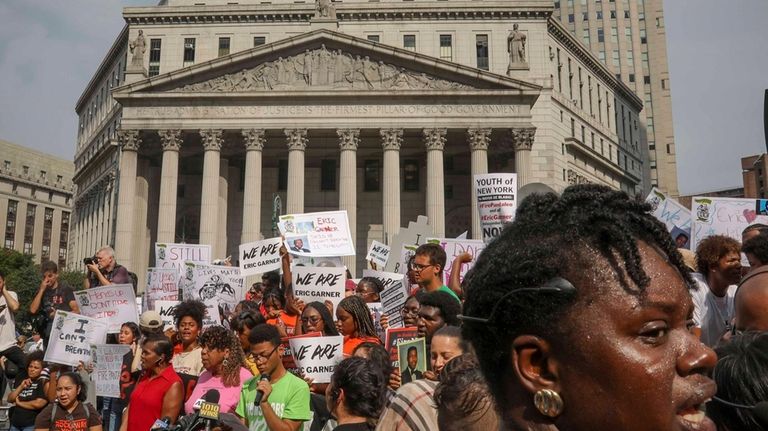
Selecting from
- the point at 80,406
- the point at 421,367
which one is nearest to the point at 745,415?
the point at 421,367

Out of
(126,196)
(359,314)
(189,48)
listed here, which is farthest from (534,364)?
(189,48)

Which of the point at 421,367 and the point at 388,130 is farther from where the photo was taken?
the point at 388,130

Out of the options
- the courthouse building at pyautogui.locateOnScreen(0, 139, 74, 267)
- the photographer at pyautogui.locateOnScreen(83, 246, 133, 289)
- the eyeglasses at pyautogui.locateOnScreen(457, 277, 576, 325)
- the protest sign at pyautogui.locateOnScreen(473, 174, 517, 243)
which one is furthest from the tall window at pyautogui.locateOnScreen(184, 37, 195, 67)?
the courthouse building at pyautogui.locateOnScreen(0, 139, 74, 267)

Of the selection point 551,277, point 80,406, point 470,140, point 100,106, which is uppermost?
point 100,106

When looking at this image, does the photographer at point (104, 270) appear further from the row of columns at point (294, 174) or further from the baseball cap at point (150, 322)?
the row of columns at point (294, 174)

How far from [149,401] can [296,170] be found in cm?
3573

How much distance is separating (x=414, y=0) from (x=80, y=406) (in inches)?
2150

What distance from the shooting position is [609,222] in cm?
181

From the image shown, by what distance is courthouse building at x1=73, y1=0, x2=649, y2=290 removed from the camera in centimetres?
4272

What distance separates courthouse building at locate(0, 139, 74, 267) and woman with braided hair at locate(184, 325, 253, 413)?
112 metres

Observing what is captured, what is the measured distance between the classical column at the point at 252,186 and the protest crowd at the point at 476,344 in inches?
1118

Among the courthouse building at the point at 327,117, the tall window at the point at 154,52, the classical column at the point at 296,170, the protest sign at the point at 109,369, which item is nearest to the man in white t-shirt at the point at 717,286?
the protest sign at the point at 109,369

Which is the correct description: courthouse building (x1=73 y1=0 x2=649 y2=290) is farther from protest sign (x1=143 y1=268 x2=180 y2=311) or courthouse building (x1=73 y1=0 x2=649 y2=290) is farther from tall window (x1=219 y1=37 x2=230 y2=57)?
protest sign (x1=143 y1=268 x2=180 y2=311)

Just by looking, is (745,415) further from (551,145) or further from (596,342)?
(551,145)
